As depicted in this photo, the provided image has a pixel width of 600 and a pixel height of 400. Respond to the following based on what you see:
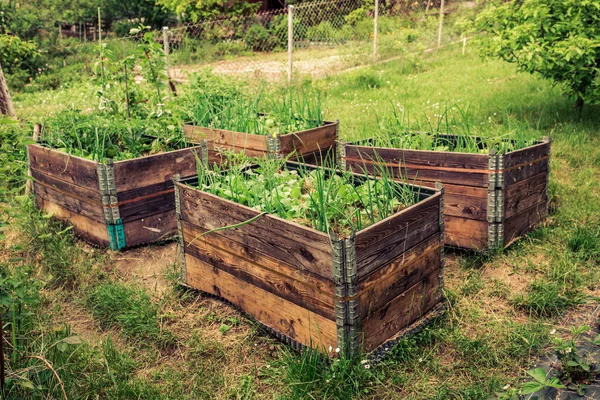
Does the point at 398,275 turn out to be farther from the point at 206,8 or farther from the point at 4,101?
the point at 206,8

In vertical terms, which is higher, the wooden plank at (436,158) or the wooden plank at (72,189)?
the wooden plank at (436,158)

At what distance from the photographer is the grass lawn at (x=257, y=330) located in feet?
9.44

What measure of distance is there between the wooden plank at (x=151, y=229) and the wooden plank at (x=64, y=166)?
404mm

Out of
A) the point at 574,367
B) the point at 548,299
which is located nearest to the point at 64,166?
the point at 548,299

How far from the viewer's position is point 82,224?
4.60m

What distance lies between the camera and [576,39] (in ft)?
19.4

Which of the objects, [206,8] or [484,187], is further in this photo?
[206,8]

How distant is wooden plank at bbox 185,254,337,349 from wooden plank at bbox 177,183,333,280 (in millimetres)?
251

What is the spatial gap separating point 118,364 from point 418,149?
8.56 feet

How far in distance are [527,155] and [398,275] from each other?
171cm

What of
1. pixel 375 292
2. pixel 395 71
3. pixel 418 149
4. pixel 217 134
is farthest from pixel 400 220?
pixel 395 71

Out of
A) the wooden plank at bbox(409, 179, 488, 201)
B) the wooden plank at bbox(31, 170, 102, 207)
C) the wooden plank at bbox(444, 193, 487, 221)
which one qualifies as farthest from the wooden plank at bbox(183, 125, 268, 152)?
the wooden plank at bbox(444, 193, 487, 221)

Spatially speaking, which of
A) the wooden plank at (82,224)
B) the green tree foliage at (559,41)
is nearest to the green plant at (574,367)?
the wooden plank at (82,224)

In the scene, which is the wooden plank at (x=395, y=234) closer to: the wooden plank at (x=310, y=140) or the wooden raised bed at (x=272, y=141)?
the wooden raised bed at (x=272, y=141)
